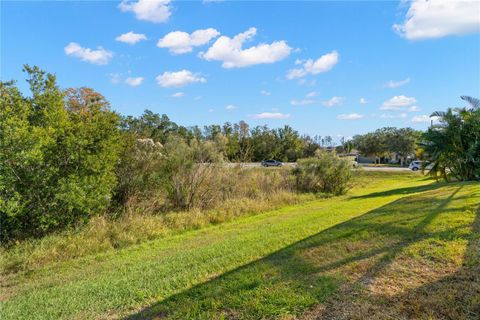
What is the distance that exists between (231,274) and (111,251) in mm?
4094

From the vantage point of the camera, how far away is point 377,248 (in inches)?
180

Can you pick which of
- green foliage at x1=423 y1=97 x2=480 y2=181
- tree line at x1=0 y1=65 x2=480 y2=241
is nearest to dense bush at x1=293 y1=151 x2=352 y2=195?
tree line at x1=0 y1=65 x2=480 y2=241

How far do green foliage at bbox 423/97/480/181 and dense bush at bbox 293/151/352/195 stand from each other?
456 cm

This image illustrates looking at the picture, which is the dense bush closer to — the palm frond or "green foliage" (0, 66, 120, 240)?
the palm frond

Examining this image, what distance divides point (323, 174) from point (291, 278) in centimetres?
1513

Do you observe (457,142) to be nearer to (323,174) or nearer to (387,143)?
(323,174)

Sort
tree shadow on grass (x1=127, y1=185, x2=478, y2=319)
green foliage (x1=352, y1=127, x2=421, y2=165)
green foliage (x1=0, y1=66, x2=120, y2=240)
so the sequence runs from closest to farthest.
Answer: tree shadow on grass (x1=127, y1=185, x2=478, y2=319), green foliage (x1=0, y1=66, x2=120, y2=240), green foliage (x1=352, y1=127, x2=421, y2=165)

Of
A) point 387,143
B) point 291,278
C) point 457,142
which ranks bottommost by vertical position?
point 291,278

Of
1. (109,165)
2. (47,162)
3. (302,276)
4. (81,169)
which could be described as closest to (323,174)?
(109,165)

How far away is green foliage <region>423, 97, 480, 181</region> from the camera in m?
14.9

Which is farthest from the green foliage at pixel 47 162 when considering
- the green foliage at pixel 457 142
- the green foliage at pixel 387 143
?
the green foliage at pixel 387 143

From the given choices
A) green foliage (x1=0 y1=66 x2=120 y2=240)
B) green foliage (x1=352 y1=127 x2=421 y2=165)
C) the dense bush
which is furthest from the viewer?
green foliage (x1=352 y1=127 x2=421 y2=165)

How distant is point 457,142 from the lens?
15641 millimetres

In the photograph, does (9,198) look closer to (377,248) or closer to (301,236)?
(301,236)
